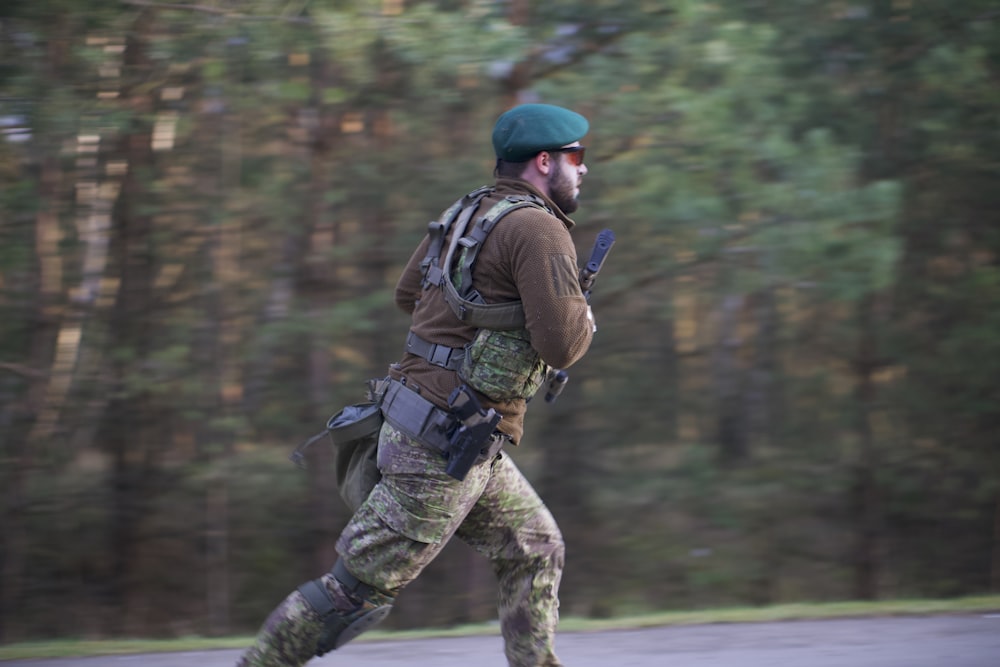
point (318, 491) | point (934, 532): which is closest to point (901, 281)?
point (934, 532)

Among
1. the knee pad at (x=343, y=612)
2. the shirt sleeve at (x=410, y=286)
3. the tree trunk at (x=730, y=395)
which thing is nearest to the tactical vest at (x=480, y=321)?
Result: the shirt sleeve at (x=410, y=286)

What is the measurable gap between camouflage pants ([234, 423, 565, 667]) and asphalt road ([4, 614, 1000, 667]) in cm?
84

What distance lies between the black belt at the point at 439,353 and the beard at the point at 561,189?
53 cm

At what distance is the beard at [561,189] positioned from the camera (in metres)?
3.13

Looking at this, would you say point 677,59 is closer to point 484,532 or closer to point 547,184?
point 547,184

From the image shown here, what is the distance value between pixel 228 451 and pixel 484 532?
4.12 metres

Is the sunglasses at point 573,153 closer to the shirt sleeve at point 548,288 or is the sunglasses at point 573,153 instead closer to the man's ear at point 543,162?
the man's ear at point 543,162

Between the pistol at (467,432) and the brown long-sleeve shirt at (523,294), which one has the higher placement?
the brown long-sleeve shirt at (523,294)

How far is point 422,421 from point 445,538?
0.35m

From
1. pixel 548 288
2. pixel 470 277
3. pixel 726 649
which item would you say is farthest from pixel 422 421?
pixel 726 649

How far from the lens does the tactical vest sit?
2.99 metres

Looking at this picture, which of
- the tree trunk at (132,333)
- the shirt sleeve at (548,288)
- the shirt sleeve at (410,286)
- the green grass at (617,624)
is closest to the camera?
the shirt sleeve at (548,288)

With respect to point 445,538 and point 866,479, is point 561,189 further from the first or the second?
point 866,479

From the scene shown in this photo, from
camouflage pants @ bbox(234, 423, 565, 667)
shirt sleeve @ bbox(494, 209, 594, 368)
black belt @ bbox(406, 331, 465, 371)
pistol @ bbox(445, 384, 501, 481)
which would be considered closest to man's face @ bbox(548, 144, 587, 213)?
shirt sleeve @ bbox(494, 209, 594, 368)
